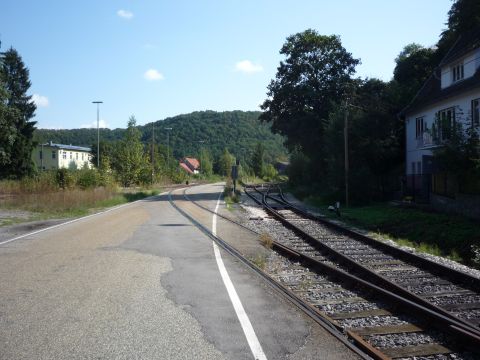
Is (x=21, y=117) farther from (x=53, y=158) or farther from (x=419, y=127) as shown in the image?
(x=53, y=158)

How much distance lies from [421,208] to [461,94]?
30.0 feet

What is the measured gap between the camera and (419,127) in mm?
34906

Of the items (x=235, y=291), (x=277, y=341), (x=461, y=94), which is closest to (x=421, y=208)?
(x=461, y=94)

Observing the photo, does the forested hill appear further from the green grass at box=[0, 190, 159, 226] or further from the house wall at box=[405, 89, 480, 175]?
the green grass at box=[0, 190, 159, 226]

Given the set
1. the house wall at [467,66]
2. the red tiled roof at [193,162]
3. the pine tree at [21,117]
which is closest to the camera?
the house wall at [467,66]

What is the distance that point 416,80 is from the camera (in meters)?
43.9

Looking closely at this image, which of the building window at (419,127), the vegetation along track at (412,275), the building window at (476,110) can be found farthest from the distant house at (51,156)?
the vegetation along track at (412,275)

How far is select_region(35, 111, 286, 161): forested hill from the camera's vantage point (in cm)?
14625

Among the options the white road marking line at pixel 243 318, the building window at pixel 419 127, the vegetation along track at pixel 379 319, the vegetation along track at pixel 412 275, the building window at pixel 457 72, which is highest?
the building window at pixel 457 72

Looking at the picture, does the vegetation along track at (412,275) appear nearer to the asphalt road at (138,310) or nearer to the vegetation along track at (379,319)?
the vegetation along track at (379,319)

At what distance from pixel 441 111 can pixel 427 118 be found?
2.33 metres

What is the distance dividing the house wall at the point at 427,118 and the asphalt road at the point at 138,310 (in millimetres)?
21316

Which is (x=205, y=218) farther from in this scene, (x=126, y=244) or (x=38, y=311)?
(x=38, y=311)

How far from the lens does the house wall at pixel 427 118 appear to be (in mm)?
27609
